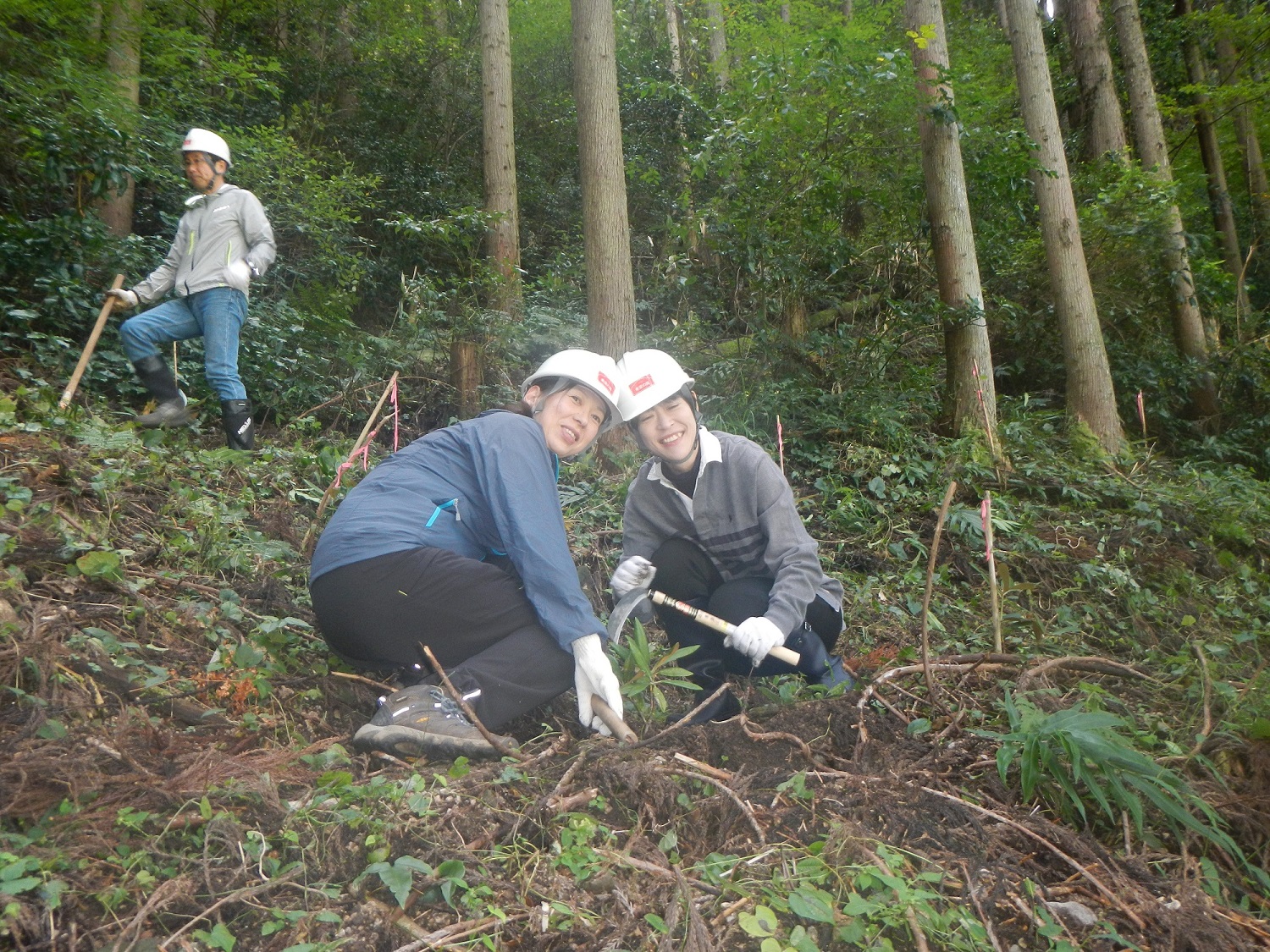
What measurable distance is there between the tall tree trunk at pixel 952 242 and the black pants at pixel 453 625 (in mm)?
4907

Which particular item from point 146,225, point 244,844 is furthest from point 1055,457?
point 146,225

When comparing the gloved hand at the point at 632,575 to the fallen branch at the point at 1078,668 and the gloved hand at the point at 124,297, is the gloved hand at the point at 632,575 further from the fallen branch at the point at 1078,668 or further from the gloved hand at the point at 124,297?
the gloved hand at the point at 124,297

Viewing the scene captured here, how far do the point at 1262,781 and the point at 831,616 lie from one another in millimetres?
1394

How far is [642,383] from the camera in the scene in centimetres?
329

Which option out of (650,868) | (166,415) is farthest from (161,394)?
(650,868)

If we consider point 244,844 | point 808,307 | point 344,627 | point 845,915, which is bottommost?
point 845,915

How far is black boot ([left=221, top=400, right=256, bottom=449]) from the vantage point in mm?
5164

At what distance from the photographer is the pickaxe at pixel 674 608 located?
9.89 feet

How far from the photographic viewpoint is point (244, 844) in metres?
2.06

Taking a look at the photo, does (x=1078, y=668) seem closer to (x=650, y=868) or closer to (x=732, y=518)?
(x=732, y=518)

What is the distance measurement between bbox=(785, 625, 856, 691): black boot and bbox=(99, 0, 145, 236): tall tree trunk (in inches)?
240

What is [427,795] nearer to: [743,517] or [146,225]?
[743,517]

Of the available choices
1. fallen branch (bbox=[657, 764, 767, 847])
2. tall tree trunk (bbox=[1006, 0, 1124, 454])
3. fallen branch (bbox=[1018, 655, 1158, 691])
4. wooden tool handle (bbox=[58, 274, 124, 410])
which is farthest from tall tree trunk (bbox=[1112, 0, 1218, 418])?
wooden tool handle (bbox=[58, 274, 124, 410])

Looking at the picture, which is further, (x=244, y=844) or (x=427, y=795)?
(x=427, y=795)
